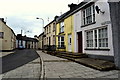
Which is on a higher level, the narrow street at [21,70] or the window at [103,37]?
the window at [103,37]

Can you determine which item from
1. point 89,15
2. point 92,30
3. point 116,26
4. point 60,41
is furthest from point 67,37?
point 116,26

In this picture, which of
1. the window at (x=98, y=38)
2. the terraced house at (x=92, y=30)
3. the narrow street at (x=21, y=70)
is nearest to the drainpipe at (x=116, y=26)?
the terraced house at (x=92, y=30)

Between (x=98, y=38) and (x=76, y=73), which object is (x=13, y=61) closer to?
(x=76, y=73)

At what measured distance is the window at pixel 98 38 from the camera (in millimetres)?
10836

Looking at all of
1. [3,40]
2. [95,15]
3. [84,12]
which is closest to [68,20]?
[84,12]

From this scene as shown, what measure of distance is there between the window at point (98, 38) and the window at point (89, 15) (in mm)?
1173

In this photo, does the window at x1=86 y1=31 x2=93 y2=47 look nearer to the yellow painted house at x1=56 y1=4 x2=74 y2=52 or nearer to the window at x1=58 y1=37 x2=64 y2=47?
the yellow painted house at x1=56 y1=4 x2=74 y2=52

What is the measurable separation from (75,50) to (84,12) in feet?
14.8

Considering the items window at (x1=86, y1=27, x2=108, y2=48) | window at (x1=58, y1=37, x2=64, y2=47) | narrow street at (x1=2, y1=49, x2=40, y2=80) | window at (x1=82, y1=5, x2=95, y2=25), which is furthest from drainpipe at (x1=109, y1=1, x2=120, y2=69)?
window at (x1=58, y1=37, x2=64, y2=47)

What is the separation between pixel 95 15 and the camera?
12.0 metres

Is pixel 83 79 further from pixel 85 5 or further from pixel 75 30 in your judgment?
pixel 75 30

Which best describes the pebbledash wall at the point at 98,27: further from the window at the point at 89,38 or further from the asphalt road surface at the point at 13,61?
the asphalt road surface at the point at 13,61

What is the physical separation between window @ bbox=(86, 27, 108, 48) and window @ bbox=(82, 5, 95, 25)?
117cm

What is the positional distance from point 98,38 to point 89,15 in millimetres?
2866
